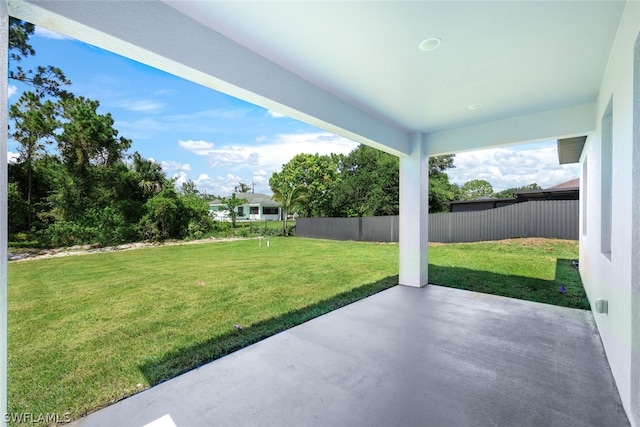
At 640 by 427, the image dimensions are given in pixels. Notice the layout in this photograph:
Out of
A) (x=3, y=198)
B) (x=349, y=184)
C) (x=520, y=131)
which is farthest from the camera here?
(x=349, y=184)

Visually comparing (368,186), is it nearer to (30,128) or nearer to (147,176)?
(147,176)

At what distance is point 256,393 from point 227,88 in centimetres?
250

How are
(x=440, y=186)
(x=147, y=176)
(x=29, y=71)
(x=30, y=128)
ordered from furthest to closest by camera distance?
(x=440, y=186)
(x=147, y=176)
(x=30, y=128)
(x=29, y=71)

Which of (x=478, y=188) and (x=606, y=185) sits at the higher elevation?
(x=478, y=188)

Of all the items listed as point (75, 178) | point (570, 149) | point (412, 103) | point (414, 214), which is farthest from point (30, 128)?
point (570, 149)

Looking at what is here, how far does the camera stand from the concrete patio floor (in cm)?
183

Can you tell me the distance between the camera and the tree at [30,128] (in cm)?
762

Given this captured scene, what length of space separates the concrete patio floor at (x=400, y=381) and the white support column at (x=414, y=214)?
175 centimetres

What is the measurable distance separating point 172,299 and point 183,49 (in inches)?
162

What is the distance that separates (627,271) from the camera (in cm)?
183

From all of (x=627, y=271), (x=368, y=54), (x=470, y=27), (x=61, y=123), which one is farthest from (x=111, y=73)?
(x=627, y=271)

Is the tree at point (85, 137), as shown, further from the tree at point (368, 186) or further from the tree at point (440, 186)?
the tree at point (440, 186)

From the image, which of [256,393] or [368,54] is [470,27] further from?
[256,393]

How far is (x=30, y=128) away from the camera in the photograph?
809 cm
